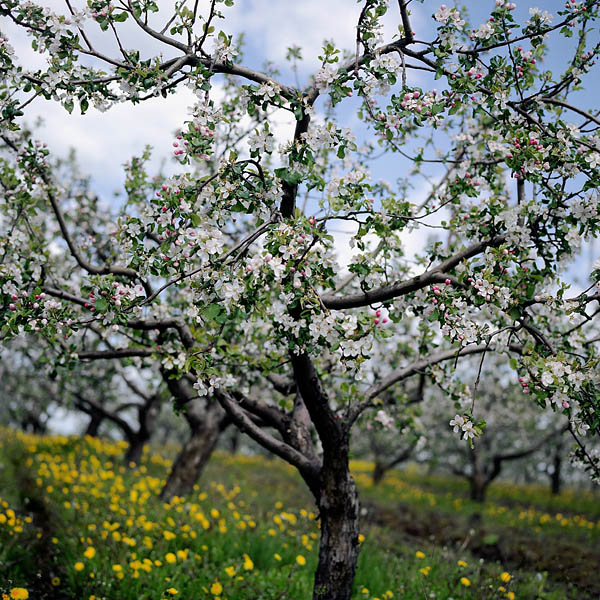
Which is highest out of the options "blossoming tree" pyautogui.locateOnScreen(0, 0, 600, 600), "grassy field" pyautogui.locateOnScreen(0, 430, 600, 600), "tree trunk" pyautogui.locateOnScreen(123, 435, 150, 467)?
"blossoming tree" pyautogui.locateOnScreen(0, 0, 600, 600)

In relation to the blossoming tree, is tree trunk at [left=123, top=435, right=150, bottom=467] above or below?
below

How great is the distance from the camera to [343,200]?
390 centimetres

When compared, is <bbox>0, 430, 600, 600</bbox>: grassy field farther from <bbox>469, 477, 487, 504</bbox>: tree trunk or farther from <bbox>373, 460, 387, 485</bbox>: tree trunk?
<bbox>373, 460, 387, 485</bbox>: tree trunk

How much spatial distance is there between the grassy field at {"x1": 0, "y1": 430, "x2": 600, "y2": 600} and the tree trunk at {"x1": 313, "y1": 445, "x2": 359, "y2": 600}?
1.95 feet

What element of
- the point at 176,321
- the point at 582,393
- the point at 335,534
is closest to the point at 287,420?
the point at 335,534

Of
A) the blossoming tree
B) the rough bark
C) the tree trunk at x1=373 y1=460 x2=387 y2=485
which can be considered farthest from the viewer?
the tree trunk at x1=373 y1=460 x2=387 y2=485

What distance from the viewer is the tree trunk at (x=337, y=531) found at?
15.9ft

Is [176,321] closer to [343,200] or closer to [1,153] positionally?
[343,200]

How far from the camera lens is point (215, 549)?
6.29m

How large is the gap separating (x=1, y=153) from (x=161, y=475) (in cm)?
821

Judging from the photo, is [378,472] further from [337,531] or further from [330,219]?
[330,219]

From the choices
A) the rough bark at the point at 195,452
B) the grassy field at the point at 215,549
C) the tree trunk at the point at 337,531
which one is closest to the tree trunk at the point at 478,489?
the grassy field at the point at 215,549

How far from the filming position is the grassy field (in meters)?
5.40

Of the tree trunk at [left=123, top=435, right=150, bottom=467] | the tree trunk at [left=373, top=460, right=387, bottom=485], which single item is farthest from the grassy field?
the tree trunk at [left=373, top=460, right=387, bottom=485]
